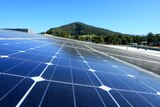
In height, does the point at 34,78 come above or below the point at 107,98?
above

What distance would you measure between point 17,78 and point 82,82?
9.01ft

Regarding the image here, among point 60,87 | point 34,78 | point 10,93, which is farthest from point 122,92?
point 10,93

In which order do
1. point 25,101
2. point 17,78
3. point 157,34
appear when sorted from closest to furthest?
point 25,101 < point 17,78 < point 157,34

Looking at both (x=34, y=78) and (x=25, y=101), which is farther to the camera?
(x=34, y=78)

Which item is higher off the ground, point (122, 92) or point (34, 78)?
point (34, 78)

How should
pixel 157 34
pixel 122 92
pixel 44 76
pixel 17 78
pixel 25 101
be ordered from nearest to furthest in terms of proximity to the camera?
1. pixel 25 101
2. pixel 17 78
3. pixel 44 76
4. pixel 122 92
5. pixel 157 34

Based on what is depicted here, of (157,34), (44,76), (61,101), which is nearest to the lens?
(61,101)

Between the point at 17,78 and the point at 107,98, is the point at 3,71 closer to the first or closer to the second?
the point at 17,78

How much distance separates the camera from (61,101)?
5816mm

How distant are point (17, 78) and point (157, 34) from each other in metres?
189

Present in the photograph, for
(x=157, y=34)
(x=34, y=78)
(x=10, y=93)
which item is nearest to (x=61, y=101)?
(x=10, y=93)

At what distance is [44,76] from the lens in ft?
26.2

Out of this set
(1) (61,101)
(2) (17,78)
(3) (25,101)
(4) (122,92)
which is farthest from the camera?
(4) (122,92)

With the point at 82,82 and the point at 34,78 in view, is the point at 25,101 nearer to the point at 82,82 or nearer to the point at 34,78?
the point at 34,78
